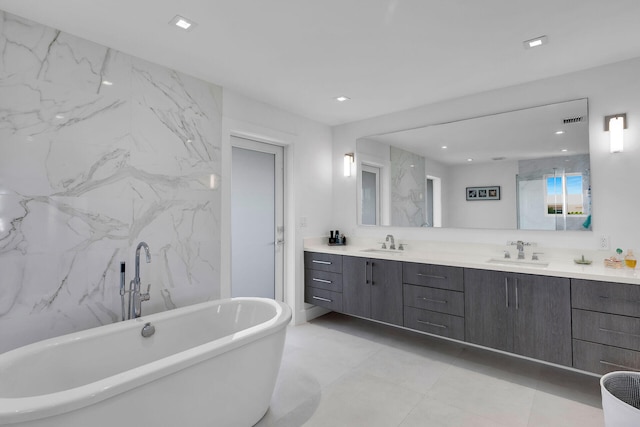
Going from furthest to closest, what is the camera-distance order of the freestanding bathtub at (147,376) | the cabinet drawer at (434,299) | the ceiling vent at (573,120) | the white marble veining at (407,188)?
the white marble veining at (407,188) < the cabinet drawer at (434,299) < the ceiling vent at (573,120) < the freestanding bathtub at (147,376)

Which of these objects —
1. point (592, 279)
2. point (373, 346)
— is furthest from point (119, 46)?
point (592, 279)

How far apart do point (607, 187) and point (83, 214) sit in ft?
12.6

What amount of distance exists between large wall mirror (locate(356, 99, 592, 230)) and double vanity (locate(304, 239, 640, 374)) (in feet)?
1.07

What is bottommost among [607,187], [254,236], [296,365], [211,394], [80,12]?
[296,365]

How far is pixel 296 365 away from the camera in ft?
9.15

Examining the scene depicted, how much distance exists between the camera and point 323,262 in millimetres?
3742

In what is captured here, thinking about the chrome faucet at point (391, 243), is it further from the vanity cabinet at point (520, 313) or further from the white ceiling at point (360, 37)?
the white ceiling at point (360, 37)

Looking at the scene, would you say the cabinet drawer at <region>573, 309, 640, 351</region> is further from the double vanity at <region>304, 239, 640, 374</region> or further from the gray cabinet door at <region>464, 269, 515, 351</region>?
the gray cabinet door at <region>464, 269, 515, 351</region>

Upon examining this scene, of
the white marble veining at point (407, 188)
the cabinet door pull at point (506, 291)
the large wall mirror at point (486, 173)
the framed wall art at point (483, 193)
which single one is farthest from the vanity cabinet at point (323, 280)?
the cabinet door pull at point (506, 291)

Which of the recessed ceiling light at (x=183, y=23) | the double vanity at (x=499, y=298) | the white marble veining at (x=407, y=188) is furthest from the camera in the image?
the white marble veining at (x=407, y=188)

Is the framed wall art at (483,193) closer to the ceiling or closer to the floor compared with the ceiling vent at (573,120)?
closer to the floor

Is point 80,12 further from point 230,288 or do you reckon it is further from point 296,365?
point 296,365

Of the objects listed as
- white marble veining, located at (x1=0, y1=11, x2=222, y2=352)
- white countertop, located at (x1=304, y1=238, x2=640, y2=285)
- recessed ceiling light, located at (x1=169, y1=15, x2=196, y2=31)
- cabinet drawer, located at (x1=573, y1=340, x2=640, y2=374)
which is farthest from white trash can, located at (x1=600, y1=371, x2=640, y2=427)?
recessed ceiling light, located at (x1=169, y1=15, x2=196, y2=31)

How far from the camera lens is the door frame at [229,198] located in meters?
3.08
